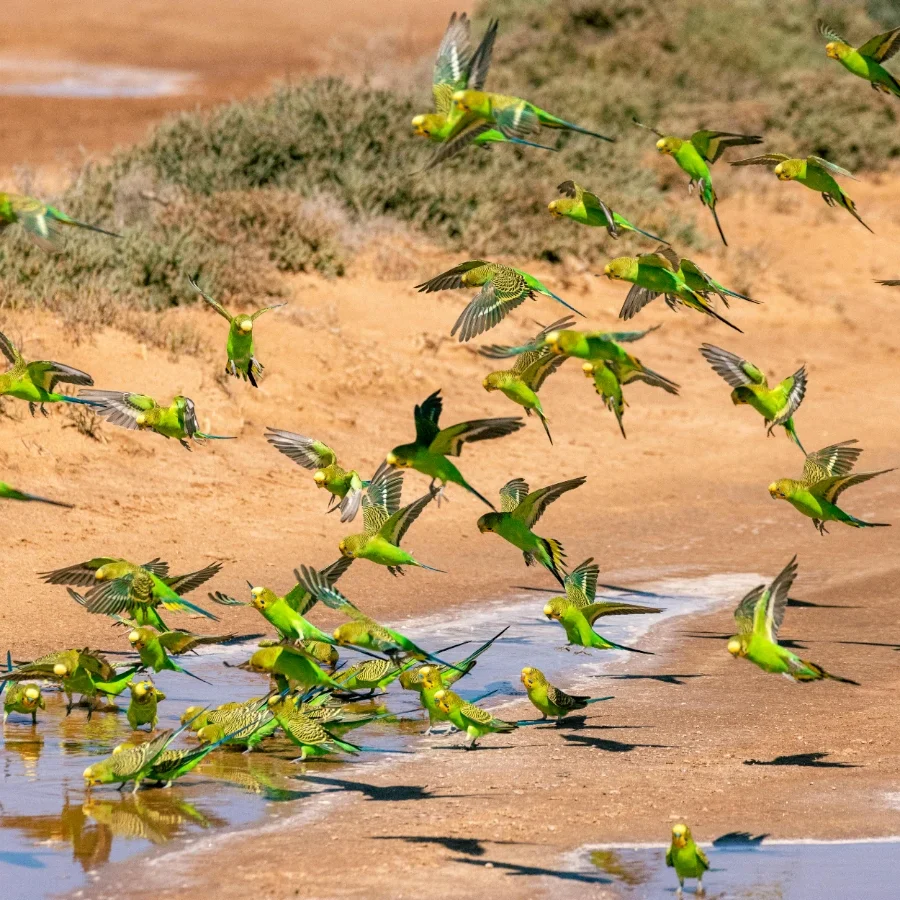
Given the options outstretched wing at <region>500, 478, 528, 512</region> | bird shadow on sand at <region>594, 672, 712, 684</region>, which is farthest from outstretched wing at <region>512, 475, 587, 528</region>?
bird shadow on sand at <region>594, 672, 712, 684</region>

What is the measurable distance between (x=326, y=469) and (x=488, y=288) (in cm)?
134

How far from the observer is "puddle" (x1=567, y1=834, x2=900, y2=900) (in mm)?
5672

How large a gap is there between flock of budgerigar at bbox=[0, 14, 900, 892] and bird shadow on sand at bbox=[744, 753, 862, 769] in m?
0.46

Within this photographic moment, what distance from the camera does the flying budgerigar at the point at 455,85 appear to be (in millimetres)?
6113

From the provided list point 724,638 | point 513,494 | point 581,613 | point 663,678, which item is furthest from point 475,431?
point 724,638

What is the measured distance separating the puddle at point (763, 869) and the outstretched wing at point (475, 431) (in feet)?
5.24

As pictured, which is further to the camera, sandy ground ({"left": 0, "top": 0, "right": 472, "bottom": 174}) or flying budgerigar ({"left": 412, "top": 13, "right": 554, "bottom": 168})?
sandy ground ({"left": 0, "top": 0, "right": 472, "bottom": 174})

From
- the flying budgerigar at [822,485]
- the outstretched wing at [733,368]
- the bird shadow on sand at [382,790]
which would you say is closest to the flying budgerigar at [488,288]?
the outstretched wing at [733,368]

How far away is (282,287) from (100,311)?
8.62 feet

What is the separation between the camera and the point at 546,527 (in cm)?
1278

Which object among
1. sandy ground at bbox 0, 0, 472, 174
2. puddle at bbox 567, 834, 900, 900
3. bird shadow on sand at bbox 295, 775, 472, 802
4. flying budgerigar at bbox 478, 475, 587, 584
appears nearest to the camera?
puddle at bbox 567, 834, 900, 900

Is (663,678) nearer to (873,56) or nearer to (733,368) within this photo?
(733,368)

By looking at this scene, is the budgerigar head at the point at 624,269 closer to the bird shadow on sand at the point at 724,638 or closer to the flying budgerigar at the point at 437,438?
the flying budgerigar at the point at 437,438

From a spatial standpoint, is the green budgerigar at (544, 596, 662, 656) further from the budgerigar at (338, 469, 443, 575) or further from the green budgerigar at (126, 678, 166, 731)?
the green budgerigar at (126, 678, 166, 731)
